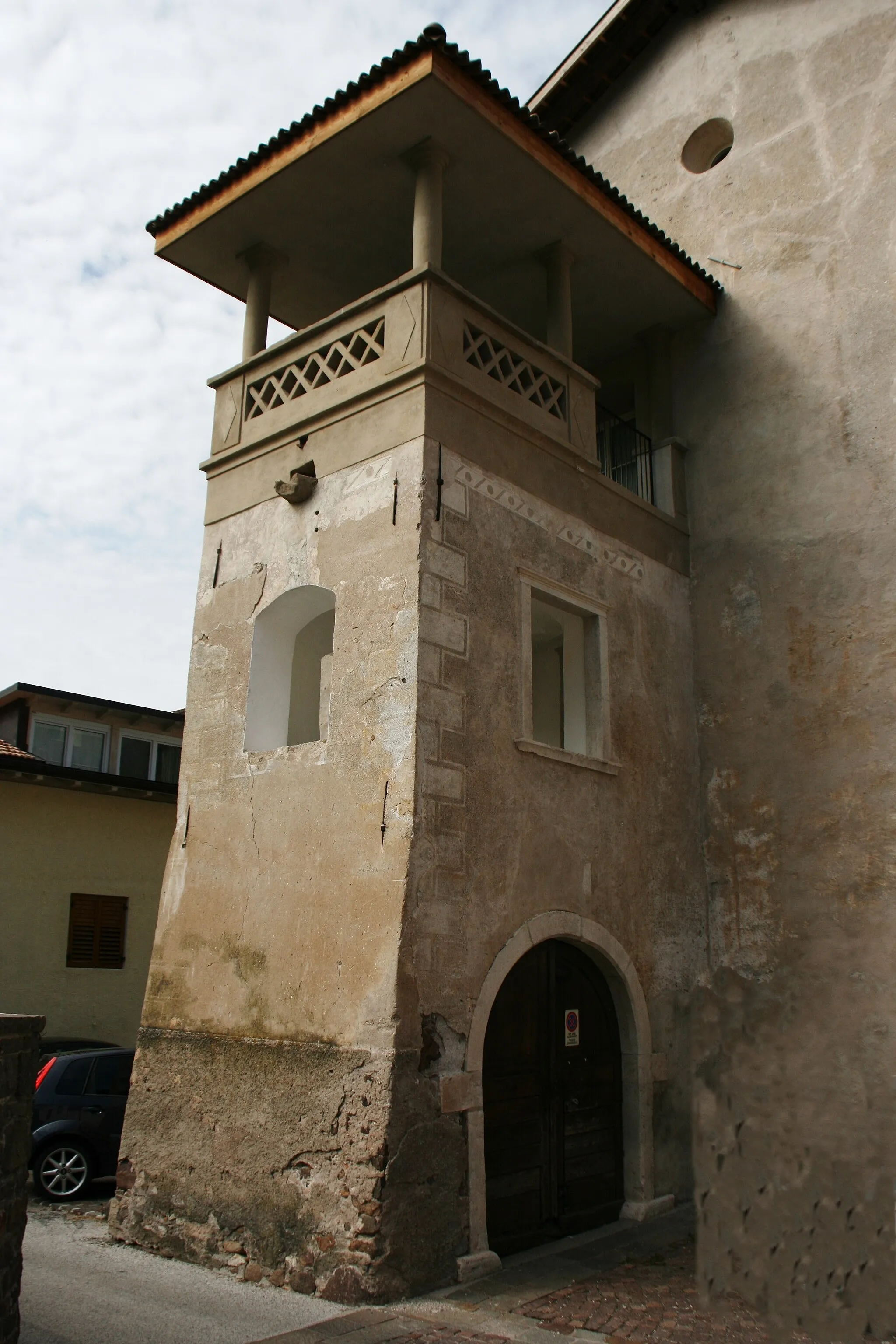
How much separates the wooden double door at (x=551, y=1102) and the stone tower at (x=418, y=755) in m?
0.03

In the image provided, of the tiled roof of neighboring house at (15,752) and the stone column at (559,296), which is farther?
the tiled roof of neighboring house at (15,752)

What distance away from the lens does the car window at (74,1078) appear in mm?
10188

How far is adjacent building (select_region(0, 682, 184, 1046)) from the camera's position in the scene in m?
14.4

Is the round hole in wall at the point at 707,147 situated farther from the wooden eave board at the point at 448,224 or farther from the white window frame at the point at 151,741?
the white window frame at the point at 151,741

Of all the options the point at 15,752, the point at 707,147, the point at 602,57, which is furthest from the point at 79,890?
the point at 602,57

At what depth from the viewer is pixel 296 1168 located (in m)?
7.41

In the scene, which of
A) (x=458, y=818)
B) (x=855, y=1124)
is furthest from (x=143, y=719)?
(x=855, y=1124)

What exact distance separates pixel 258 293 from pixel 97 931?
30.6ft

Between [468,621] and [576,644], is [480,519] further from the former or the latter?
[576,644]

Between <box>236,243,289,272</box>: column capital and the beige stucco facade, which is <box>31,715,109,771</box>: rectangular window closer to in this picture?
the beige stucco facade

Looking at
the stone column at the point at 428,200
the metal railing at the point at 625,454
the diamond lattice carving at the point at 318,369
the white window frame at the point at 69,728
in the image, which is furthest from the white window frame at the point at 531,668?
the white window frame at the point at 69,728

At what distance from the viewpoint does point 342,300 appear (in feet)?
37.9

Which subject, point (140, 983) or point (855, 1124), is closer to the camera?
Result: point (855, 1124)

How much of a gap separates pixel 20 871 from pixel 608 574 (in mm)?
9392
